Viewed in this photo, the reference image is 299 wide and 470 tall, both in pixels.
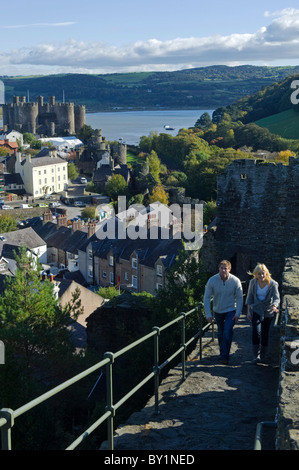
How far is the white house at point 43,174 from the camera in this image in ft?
216

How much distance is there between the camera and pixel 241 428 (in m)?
4.93

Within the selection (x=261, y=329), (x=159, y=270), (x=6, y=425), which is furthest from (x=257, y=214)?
(x=159, y=270)

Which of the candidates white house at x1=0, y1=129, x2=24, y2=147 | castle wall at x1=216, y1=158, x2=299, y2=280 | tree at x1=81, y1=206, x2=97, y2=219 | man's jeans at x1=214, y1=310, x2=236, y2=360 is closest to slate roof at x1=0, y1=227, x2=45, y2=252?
tree at x1=81, y1=206, x2=97, y2=219

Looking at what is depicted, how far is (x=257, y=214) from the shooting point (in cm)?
1141

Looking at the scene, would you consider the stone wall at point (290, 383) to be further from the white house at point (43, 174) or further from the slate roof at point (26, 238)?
the white house at point (43, 174)

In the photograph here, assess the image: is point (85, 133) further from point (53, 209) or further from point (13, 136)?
point (53, 209)

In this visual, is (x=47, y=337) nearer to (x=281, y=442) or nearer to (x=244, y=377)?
(x=244, y=377)

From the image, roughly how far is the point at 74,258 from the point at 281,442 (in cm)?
3405

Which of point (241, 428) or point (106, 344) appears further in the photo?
point (106, 344)

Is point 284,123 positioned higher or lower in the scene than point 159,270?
higher

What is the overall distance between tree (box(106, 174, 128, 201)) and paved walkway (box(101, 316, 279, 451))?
54567 millimetres

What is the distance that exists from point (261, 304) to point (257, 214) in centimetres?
508

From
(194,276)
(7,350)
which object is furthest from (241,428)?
(7,350)

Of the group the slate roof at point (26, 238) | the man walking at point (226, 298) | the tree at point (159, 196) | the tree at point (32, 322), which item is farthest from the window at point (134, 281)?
the man walking at point (226, 298)
